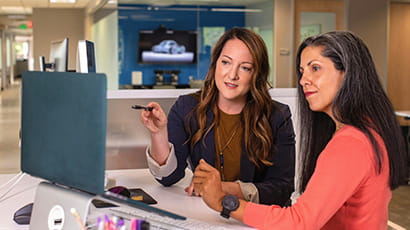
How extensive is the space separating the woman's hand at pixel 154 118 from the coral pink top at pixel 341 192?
65 cm

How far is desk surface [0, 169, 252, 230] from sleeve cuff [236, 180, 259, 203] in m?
0.16

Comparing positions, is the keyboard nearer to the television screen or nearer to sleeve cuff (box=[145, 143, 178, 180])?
sleeve cuff (box=[145, 143, 178, 180])

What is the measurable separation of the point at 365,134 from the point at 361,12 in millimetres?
7884

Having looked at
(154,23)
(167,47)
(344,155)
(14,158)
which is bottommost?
(14,158)

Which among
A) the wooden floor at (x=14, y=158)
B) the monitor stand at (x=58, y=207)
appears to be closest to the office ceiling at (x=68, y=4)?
the wooden floor at (x=14, y=158)

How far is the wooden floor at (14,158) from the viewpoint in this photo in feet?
15.2

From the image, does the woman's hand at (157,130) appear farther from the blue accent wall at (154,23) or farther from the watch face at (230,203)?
the blue accent wall at (154,23)

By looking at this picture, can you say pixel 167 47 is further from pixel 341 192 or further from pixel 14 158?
pixel 341 192

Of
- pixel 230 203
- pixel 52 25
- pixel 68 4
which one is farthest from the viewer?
pixel 52 25

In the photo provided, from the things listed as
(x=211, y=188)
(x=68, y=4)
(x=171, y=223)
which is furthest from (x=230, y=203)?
(x=68, y=4)

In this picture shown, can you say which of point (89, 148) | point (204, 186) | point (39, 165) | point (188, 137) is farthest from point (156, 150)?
point (89, 148)

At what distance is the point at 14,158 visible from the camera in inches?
286

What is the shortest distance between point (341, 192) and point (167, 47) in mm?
7373

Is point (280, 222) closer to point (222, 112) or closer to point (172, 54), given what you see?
point (222, 112)
